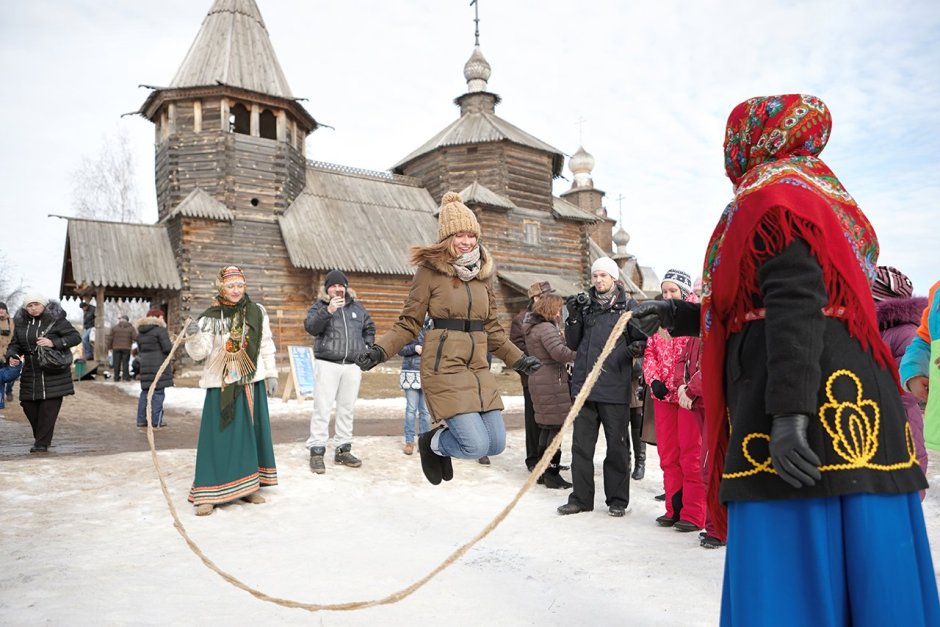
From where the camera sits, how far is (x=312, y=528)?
16.8 ft

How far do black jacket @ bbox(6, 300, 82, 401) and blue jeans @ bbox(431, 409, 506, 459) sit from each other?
19.6 ft

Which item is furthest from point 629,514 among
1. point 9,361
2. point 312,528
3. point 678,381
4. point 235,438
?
point 9,361

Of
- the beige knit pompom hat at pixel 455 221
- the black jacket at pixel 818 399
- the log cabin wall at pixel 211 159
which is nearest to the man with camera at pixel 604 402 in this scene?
the beige knit pompom hat at pixel 455 221

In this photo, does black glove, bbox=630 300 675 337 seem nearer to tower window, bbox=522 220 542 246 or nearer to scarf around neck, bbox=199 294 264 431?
scarf around neck, bbox=199 294 264 431

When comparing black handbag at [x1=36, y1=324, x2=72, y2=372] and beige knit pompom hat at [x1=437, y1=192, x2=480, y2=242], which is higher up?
beige knit pompom hat at [x1=437, y1=192, x2=480, y2=242]

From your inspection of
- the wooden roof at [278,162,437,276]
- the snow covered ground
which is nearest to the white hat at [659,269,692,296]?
the snow covered ground

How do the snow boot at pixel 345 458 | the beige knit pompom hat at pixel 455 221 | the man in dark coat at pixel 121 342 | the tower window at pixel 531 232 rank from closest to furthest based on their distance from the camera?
1. the beige knit pompom hat at pixel 455 221
2. the snow boot at pixel 345 458
3. the man in dark coat at pixel 121 342
4. the tower window at pixel 531 232

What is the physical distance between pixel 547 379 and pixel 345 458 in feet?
8.02

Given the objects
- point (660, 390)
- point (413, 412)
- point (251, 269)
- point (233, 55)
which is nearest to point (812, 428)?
point (660, 390)

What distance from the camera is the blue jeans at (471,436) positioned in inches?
148

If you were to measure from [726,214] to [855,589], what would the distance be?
50.4 inches

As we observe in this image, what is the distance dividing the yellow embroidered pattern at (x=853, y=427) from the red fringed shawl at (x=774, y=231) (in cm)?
17

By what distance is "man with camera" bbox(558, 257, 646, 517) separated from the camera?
17.7 ft

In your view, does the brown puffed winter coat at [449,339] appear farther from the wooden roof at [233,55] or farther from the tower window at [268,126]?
the tower window at [268,126]
